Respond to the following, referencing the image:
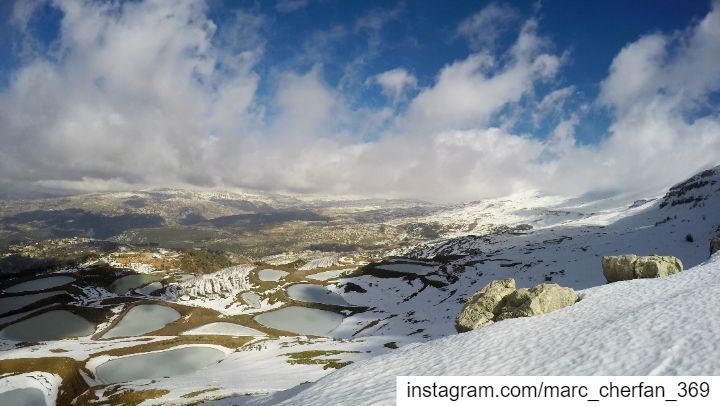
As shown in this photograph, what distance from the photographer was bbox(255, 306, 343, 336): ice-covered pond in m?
87.6

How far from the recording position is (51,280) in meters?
111

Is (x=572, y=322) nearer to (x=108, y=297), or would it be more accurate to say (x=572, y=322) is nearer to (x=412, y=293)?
(x=412, y=293)

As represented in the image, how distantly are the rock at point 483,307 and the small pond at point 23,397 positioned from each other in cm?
5523

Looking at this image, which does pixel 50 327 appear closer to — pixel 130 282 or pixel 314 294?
pixel 130 282

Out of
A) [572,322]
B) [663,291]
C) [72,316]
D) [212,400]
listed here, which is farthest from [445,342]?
[72,316]

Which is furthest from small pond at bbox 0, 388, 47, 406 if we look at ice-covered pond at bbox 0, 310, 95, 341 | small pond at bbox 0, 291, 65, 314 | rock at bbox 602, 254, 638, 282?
rock at bbox 602, 254, 638, 282

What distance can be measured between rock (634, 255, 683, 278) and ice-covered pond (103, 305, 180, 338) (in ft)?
305

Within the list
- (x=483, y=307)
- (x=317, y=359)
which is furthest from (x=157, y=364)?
(x=483, y=307)

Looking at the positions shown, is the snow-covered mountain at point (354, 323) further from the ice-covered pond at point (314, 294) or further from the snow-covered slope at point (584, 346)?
the ice-covered pond at point (314, 294)

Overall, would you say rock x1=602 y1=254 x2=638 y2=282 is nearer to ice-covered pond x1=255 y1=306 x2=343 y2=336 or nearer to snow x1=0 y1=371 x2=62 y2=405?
ice-covered pond x1=255 y1=306 x2=343 y2=336

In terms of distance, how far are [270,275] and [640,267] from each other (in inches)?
4259

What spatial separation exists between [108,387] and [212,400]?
932 inches

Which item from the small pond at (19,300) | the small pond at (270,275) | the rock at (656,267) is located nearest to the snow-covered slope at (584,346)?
the rock at (656,267)

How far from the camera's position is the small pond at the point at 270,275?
121 meters
